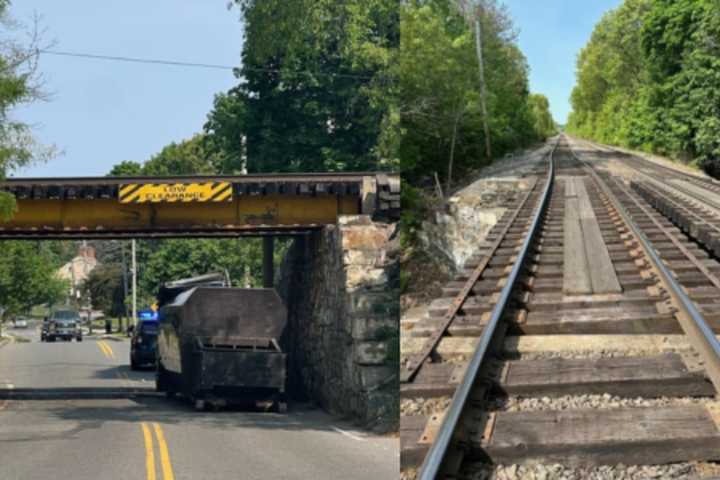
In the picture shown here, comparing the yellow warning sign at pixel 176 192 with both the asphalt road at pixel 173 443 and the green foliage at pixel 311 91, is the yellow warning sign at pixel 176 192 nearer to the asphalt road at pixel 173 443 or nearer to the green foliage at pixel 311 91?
the asphalt road at pixel 173 443

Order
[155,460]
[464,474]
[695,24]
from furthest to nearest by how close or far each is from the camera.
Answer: [695,24] < [155,460] < [464,474]

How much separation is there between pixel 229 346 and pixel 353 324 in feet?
10.6

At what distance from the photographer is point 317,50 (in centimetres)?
3972

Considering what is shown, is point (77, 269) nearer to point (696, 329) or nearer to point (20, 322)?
point (20, 322)

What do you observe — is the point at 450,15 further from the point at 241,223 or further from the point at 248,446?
the point at 248,446

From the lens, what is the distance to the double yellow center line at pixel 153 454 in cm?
1231

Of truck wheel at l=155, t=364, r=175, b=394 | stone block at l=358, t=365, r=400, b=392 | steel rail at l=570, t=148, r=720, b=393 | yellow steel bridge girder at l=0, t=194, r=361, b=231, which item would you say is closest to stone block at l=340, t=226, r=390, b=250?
stone block at l=358, t=365, r=400, b=392

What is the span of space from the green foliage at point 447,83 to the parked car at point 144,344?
11649 millimetres

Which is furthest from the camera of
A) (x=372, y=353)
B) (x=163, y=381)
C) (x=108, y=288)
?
(x=108, y=288)

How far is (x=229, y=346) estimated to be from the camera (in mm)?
22328

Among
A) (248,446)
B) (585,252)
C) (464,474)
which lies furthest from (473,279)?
(248,446)

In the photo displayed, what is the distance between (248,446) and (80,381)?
17195mm

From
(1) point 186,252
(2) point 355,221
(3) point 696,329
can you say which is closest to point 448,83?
(2) point 355,221

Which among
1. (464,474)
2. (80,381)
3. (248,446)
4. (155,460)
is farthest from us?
(80,381)
